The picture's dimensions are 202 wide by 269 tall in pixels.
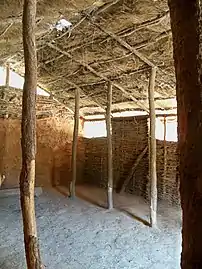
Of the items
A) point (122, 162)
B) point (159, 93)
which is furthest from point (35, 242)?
point (122, 162)

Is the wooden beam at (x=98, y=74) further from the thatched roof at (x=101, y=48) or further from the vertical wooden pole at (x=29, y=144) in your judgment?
the vertical wooden pole at (x=29, y=144)

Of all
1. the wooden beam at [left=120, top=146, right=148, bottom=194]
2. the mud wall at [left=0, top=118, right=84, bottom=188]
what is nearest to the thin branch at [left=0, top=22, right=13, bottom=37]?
the wooden beam at [left=120, top=146, right=148, bottom=194]

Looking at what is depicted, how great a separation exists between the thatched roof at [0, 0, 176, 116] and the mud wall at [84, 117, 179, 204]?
1.94 ft

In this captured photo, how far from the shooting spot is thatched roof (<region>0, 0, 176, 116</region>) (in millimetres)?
4332

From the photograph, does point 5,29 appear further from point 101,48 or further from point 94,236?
point 94,236

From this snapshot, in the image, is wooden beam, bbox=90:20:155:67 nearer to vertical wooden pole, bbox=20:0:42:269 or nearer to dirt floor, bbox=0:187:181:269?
vertical wooden pole, bbox=20:0:42:269

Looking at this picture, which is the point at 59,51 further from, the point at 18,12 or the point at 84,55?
the point at 18,12

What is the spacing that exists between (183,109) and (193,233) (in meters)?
0.40

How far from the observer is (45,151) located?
34.8 feet

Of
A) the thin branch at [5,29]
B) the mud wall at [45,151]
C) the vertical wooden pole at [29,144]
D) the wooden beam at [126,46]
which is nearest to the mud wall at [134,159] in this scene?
the mud wall at [45,151]

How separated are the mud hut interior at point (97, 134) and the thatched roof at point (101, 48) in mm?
23

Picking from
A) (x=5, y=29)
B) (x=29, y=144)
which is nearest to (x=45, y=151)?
(x=5, y=29)

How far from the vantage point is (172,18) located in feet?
3.89

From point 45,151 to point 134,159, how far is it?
10.2 ft
